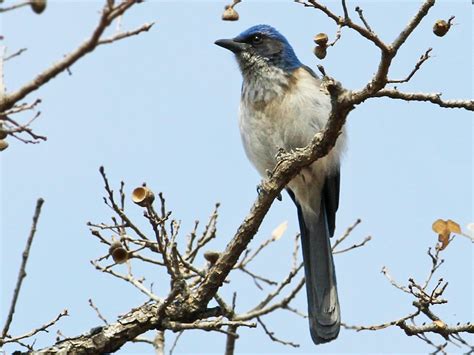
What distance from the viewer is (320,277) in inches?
245

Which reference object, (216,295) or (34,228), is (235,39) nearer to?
(216,295)

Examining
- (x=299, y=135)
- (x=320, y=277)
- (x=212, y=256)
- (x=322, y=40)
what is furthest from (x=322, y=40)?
(x=320, y=277)

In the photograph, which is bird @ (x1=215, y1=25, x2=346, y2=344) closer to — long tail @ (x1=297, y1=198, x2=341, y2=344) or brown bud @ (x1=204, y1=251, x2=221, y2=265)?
long tail @ (x1=297, y1=198, x2=341, y2=344)

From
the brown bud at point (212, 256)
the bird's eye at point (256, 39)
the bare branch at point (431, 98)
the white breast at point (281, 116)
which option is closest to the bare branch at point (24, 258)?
the brown bud at point (212, 256)

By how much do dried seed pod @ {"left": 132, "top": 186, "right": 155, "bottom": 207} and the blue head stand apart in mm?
2910

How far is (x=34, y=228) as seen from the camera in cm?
367

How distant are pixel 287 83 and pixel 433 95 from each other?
2587mm

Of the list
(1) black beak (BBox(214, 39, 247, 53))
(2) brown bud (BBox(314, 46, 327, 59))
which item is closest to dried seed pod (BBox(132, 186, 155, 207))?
(2) brown bud (BBox(314, 46, 327, 59))

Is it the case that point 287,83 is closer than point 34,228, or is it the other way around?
point 34,228

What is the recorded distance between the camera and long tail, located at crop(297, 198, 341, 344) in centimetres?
585

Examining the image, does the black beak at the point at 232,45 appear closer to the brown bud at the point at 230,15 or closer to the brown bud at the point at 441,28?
the brown bud at the point at 230,15

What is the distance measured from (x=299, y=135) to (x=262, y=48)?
1136 mm

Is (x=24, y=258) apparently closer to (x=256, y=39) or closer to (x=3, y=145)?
(x=3, y=145)

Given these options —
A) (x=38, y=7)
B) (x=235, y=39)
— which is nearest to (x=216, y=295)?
(x=38, y=7)
